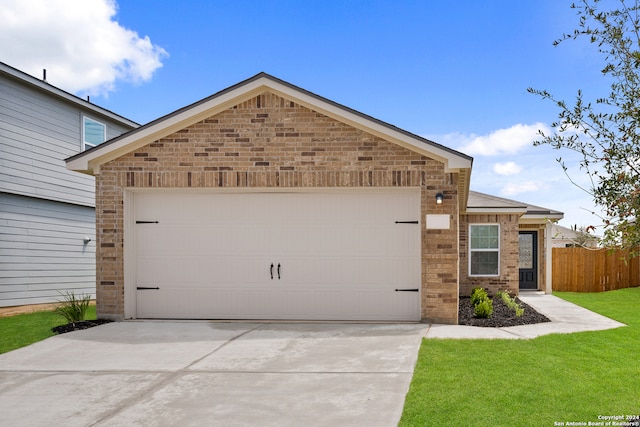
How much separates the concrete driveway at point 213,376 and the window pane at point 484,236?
7.92 meters

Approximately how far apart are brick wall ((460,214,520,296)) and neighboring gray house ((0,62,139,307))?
36.3ft

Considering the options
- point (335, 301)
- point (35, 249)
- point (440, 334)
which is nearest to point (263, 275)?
point (335, 301)

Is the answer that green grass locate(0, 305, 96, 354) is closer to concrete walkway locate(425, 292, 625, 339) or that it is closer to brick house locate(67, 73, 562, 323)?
brick house locate(67, 73, 562, 323)

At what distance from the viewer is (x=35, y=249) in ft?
48.6

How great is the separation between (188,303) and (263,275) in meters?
1.54

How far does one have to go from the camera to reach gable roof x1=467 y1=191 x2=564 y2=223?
16500 millimetres

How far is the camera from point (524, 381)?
6.20 metres

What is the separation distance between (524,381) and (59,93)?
13923 mm

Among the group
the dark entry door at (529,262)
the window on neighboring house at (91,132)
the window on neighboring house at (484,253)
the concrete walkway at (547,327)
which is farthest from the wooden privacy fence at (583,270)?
the window on neighboring house at (91,132)

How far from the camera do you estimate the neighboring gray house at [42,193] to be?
13977 mm

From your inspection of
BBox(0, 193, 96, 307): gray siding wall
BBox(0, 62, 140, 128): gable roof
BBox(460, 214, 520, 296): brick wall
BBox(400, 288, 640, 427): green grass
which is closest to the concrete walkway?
BBox(400, 288, 640, 427): green grass

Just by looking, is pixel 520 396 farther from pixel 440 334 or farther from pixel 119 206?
pixel 119 206

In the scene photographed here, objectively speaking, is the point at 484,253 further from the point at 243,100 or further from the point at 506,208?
the point at 243,100

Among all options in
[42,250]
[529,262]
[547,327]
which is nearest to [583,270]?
[529,262]
